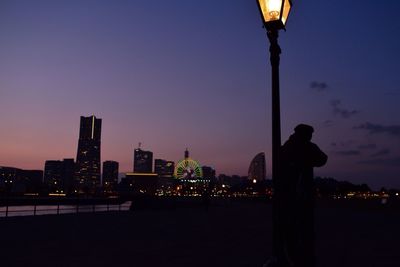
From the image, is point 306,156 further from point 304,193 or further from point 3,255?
point 3,255

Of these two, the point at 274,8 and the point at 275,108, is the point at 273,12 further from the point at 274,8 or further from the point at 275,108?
the point at 275,108

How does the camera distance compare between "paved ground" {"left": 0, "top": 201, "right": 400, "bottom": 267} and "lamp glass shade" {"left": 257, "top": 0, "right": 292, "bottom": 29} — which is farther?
"paved ground" {"left": 0, "top": 201, "right": 400, "bottom": 267}

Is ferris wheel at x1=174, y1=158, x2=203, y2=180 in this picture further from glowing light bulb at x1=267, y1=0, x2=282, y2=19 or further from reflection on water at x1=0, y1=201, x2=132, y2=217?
glowing light bulb at x1=267, y1=0, x2=282, y2=19

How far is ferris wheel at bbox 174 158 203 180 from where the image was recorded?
168 m

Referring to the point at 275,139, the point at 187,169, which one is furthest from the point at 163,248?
the point at 187,169

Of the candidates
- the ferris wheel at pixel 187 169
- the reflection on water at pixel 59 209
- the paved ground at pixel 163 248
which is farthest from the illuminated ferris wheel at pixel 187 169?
the paved ground at pixel 163 248

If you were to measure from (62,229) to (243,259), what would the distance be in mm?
10034

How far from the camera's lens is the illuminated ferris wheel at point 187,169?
553ft

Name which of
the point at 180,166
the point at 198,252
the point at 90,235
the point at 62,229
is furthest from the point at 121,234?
the point at 180,166

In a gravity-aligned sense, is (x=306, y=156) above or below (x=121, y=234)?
above

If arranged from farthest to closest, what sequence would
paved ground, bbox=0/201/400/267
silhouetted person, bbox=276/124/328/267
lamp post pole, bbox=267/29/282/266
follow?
paved ground, bbox=0/201/400/267 → lamp post pole, bbox=267/29/282/266 → silhouetted person, bbox=276/124/328/267

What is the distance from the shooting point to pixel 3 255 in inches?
425

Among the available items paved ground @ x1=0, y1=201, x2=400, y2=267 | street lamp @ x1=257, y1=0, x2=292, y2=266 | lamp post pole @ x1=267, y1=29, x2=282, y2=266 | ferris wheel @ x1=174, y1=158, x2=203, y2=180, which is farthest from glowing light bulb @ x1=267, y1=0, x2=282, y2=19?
ferris wheel @ x1=174, y1=158, x2=203, y2=180

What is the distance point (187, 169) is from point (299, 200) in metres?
166
